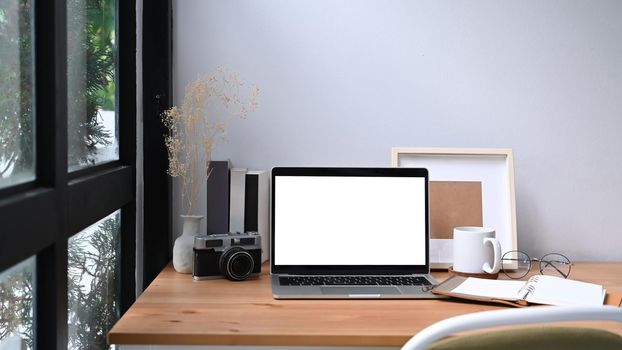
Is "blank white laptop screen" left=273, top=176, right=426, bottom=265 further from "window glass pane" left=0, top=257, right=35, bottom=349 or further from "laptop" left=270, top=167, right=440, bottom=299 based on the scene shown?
"window glass pane" left=0, top=257, right=35, bottom=349

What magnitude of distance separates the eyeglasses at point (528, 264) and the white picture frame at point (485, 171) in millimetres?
40

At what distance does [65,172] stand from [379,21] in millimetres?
1081

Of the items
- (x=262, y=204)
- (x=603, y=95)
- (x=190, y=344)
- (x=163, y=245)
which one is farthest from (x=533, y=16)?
(x=190, y=344)

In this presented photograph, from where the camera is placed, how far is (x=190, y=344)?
4.30ft

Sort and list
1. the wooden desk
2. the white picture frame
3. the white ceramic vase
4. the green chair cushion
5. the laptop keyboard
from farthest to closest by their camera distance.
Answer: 1. the white picture frame
2. the white ceramic vase
3. the laptop keyboard
4. the wooden desk
5. the green chair cushion

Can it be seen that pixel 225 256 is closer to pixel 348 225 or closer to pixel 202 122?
pixel 348 225

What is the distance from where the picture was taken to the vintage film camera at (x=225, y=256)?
1.73m

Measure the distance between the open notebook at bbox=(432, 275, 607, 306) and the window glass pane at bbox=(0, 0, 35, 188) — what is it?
896 mm

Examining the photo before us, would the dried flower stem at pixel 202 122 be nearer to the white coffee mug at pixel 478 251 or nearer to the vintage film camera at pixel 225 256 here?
the vintage film camera at pixel 225 256

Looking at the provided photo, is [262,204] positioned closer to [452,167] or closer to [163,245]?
[163,245]

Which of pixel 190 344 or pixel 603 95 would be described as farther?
pixel 603 95

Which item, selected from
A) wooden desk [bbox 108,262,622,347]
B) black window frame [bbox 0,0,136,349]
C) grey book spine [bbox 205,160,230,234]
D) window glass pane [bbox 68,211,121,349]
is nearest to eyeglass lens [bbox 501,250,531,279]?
wooden desk [bbox 108,262,622,347]

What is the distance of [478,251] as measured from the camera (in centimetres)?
178

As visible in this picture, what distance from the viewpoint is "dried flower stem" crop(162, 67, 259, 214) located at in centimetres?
195
